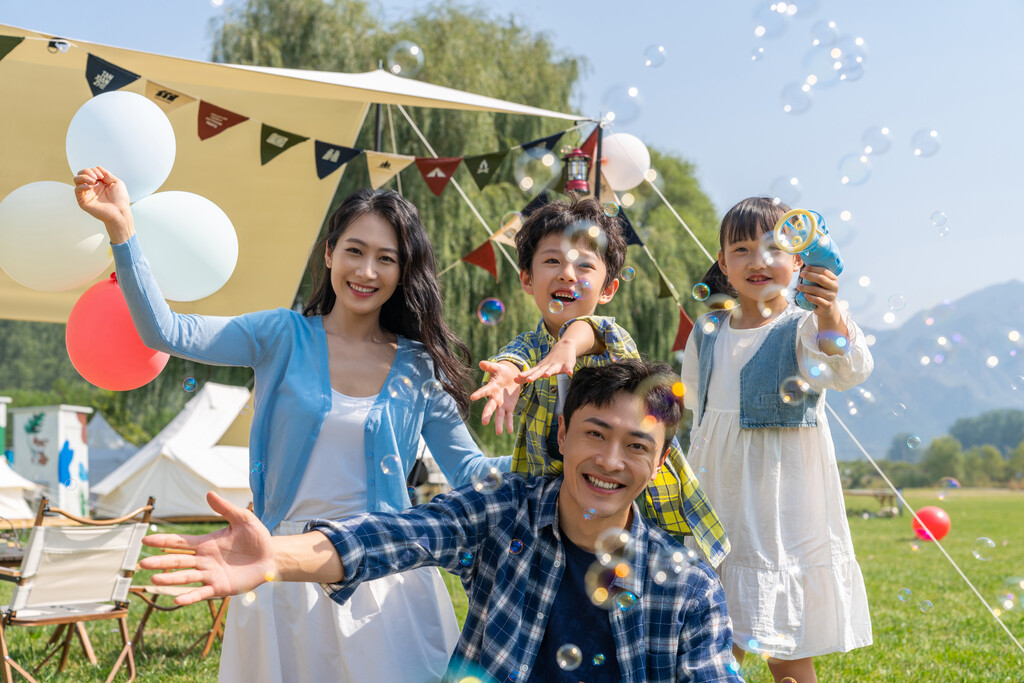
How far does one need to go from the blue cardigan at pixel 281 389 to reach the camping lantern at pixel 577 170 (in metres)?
3.93

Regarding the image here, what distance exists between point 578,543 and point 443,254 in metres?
8.51

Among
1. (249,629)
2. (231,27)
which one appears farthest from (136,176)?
(231,27)

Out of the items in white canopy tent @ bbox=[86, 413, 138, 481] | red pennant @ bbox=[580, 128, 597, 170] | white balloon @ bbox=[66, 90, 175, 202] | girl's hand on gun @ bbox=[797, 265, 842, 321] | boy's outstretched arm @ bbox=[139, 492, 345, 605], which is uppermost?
red pennant @ bbox=[580, 128, 597, 170]

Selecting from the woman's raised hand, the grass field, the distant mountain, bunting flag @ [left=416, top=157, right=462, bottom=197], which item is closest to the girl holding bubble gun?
the distant mountain

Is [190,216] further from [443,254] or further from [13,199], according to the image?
[443,254]

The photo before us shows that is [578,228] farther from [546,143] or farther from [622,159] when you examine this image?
[546,143]

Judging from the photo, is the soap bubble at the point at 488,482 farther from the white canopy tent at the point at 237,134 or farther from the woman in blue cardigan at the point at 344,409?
the white canopy tent at the point at 237,134

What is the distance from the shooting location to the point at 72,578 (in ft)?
14.7

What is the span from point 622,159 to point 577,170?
39 centimetres

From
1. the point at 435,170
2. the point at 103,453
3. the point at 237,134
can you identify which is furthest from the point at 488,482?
the point at 103,453

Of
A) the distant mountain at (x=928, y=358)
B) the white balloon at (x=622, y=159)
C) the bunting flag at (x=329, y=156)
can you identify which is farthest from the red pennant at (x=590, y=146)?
the distant mountain at (x=928, y=358)

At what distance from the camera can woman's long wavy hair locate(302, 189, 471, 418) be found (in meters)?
2.30

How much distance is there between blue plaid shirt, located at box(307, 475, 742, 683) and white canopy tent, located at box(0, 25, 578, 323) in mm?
3851

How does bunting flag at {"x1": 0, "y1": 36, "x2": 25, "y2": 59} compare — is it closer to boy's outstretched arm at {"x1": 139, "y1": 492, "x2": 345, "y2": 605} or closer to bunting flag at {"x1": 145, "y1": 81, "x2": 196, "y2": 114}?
bunting flag at {"x1": 145, "y1": 81, "x2": 196, "y2": 114}
